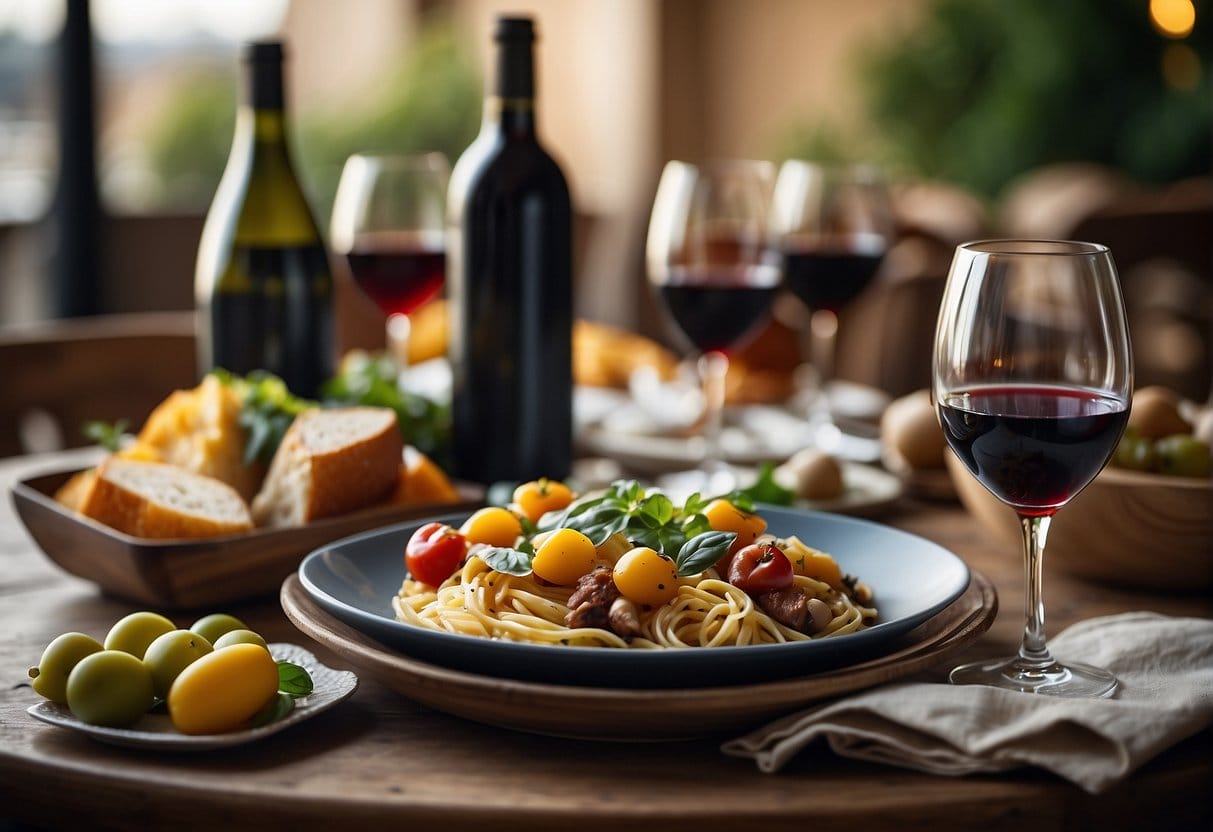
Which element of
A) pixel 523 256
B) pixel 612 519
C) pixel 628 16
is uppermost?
pixel 628 16

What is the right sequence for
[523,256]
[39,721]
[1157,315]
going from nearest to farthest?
[39,721] < [523,256] < [1157,315]

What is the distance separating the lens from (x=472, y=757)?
35.4 inches

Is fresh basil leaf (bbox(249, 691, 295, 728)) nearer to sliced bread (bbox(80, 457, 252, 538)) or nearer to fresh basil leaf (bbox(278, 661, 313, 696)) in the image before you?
fresh basil leaf (bbox(278, 661, 313, 696))

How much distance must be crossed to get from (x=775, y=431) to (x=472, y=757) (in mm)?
1147

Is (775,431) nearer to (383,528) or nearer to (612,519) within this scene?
(383,528)

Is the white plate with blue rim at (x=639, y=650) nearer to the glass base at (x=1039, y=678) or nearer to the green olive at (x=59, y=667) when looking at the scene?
the glass base at (x=1039, y=678)

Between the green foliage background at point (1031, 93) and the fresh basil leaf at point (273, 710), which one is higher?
the green foliage background at point (1031, 93)

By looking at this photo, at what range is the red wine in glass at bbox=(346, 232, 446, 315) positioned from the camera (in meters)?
1.85

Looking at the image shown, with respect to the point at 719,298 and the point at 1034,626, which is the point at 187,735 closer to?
the point at 1034,626

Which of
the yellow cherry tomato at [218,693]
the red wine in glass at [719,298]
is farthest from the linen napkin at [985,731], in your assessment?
the red wine in glass at [719,298]

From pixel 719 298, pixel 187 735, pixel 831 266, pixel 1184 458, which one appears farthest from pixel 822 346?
pixel 187 735

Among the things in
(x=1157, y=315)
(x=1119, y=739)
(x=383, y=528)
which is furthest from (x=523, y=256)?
(x=1157, y=315)

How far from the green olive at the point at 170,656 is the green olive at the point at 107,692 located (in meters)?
0.02

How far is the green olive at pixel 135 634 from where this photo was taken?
38.5 inches
